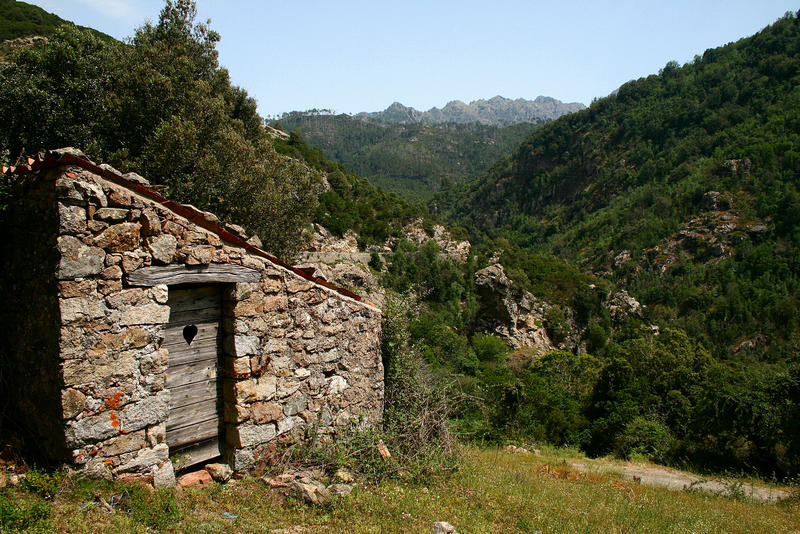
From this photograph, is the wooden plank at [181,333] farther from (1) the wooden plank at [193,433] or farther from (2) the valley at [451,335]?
(1) the wooden plank at [193,433]

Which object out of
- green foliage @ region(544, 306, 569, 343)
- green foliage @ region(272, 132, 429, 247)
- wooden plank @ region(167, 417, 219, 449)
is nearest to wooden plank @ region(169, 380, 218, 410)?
wooden plank @ region(167, 417, 219, 449)

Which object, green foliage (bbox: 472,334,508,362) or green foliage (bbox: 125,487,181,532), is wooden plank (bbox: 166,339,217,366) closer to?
green foliage (bbox: 125,487,181,532)

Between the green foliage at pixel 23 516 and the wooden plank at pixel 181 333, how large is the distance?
1.61 meters

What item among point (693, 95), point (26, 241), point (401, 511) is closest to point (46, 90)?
point (26, 241)

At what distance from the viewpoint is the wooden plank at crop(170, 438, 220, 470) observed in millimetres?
4633

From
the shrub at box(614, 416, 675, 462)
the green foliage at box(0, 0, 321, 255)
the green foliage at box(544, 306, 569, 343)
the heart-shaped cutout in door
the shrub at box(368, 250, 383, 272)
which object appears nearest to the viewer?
the heart-shaped cutout in door

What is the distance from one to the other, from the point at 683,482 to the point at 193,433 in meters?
11.0

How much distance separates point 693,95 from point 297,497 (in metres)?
95.1

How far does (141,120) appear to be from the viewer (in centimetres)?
1073

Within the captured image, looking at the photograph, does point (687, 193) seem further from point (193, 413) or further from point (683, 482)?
point (193, 413)

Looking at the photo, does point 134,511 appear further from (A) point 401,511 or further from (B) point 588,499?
(B) point 588,499

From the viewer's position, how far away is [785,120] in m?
56.8

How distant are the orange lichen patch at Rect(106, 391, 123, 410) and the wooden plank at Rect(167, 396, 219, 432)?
0.68 m

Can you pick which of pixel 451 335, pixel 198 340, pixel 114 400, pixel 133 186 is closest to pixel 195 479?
pixel 114 400
